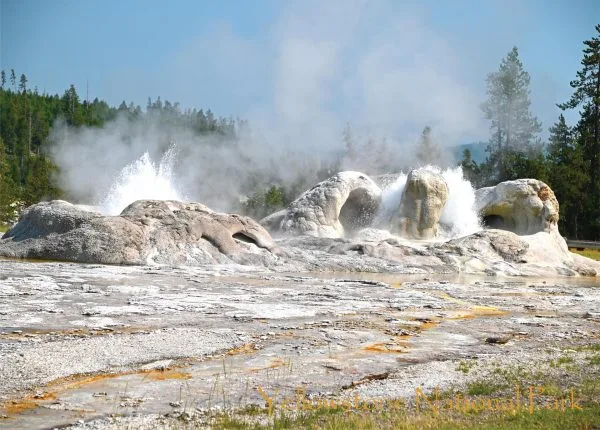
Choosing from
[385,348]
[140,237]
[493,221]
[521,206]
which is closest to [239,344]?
→ [385,348]

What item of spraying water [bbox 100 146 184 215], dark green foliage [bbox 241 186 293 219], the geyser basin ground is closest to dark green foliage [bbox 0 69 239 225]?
dark green foliage [bbox 241 186 293 219]

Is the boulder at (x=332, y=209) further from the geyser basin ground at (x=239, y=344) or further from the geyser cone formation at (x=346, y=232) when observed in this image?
the geyser basin ground at (x=239, y=344)

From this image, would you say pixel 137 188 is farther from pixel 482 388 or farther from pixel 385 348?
pixel 482 388

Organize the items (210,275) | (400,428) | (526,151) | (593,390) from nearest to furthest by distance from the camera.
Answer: (400,428) → (593,390) → (210,275) → (526,151)

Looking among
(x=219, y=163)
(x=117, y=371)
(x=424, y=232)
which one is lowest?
(x=117, y=371)

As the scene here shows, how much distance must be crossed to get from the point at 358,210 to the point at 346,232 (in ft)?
3.99

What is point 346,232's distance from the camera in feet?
98.8

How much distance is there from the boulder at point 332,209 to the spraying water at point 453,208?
578 millimetres

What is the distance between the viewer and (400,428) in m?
4.45

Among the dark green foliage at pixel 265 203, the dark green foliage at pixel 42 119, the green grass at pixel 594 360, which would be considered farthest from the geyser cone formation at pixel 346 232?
the dark green foliage at pixel 42 119

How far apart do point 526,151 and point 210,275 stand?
149 ft

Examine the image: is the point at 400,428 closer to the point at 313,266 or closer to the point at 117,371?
the point at 117,371

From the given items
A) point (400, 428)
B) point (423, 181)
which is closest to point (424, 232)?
point (423, 181)

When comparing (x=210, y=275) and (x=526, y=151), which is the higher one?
(x=526, y=151)
